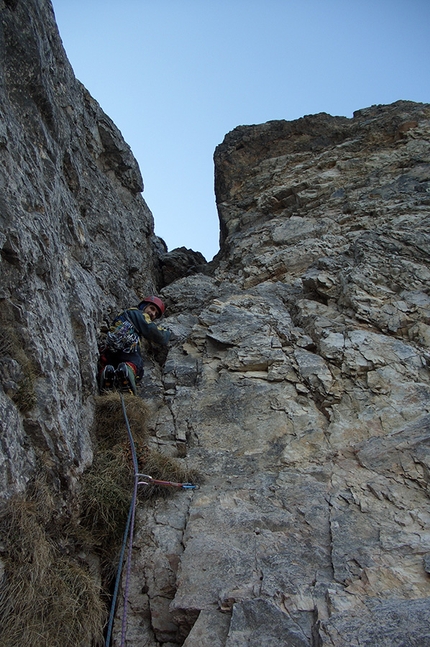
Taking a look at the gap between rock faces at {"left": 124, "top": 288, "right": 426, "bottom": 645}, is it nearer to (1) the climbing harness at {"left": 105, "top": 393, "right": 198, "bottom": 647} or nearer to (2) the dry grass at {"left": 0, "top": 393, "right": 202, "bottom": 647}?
(1) the climbing harness at {"left": 105, "top": 393, "right": 198, "bottom": 647}

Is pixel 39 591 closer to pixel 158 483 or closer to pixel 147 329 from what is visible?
pixel 158 483

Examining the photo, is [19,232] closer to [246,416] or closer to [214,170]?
[246,416]

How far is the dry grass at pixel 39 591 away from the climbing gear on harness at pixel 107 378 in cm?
281

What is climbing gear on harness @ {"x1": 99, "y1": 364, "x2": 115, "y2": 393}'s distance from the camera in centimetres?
725

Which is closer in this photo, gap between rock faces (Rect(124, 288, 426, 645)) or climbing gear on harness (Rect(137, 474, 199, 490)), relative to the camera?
gap between rock faces (Rect(124, 288, 426, 645))

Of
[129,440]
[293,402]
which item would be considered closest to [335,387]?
[293,402]

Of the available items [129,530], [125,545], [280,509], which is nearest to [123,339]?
[129,530]

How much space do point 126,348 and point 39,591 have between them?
4.16 m

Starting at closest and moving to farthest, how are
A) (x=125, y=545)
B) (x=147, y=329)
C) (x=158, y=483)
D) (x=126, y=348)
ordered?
(x=125, y=545), (x=158, y=483), (x=126, y=348), (x=147, y=329)

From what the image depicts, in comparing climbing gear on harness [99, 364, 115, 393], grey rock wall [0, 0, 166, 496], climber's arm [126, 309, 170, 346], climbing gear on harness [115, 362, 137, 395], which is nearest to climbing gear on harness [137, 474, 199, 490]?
grey rock wall [0, 0, 166, 496]

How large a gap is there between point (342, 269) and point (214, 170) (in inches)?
344

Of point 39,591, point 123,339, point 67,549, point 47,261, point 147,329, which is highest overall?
point 47,261

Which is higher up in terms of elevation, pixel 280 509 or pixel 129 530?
pixel 280 509

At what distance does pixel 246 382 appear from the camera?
731cm
